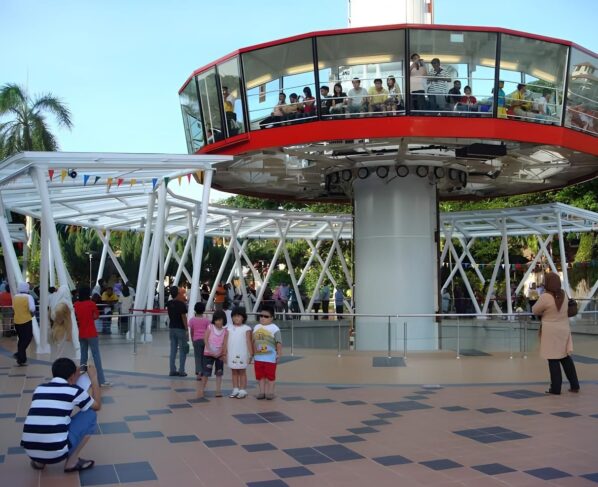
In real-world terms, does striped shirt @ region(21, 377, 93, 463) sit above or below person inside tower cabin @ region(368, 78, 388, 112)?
below

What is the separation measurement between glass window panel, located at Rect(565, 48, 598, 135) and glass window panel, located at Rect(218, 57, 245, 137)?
9.32 meters

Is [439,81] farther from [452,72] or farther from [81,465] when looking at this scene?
[81,465]

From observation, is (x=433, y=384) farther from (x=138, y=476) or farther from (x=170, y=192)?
(x=170, y=192)

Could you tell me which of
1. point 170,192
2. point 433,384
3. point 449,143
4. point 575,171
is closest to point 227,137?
point 170,192

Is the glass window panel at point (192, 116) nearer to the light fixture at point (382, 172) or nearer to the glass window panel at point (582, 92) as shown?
the light fixture at point (382, 172)

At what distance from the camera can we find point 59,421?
6883 mm

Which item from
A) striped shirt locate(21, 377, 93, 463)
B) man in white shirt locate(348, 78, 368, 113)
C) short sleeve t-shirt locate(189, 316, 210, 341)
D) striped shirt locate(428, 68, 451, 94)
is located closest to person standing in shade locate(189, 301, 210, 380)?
short sleeve t-shirt locate(189, 316, 210, 341)

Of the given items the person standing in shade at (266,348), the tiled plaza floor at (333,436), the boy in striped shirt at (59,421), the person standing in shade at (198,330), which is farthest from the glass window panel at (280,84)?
the boy in striped shirt at (59,421)

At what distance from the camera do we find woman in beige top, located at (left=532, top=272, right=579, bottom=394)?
12.0 m

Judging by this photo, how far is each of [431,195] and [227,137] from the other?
6806 mm

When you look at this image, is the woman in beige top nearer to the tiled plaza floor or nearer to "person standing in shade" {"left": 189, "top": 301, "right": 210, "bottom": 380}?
the tiled plaza floor

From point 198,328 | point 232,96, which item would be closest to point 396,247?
point 232,96

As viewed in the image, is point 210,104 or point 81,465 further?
point 210,104

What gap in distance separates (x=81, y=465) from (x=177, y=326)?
22.8 ft
